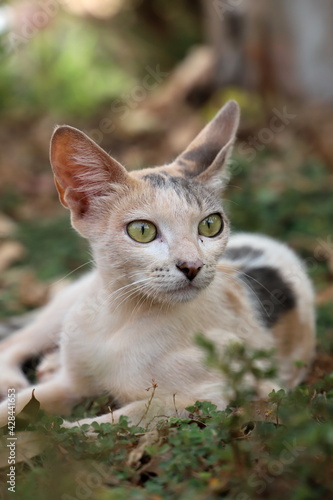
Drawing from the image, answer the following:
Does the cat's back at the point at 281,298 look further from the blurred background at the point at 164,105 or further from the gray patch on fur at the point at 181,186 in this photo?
the gray patch on fur at the point at 181,186

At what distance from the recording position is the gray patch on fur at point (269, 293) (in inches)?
160

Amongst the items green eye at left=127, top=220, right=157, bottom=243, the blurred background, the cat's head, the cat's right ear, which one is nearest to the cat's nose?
the cat's head

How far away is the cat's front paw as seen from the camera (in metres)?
4.05

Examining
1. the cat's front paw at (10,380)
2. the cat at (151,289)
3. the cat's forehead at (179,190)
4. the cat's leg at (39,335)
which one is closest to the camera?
the cat at (151,289)

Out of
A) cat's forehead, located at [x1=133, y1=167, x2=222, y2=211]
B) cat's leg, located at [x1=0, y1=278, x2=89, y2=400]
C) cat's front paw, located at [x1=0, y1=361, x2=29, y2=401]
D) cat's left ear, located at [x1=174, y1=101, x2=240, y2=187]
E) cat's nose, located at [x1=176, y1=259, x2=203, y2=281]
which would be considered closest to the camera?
cat's nose, located at [x1=176, y1=259, x2=203, y2=281]

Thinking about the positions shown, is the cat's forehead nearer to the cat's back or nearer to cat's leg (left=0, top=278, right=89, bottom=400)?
the cat's back

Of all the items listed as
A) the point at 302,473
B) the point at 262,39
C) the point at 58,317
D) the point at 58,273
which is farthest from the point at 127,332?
the point at 262,39

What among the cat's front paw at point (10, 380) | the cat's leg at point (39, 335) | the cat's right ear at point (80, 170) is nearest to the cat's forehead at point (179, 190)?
the cat's right ear at point (80, 170)

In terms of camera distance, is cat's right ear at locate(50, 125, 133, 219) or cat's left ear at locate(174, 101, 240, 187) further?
cat's left ear at locate(174, 101, 240, 187)

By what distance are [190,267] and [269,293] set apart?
130cm

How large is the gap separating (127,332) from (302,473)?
4.99 feet

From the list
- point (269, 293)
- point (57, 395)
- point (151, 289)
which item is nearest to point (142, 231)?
point (151, 289)

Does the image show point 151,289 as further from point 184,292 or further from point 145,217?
point 145,217

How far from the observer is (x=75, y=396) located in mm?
3754
